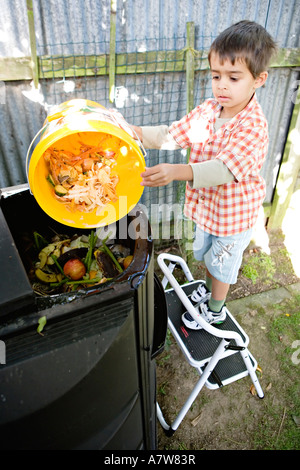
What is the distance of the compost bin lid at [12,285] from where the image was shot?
902mm

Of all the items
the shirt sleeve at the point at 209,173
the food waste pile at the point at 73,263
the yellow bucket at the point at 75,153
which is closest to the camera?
the yellow bucket at the point at 75,153

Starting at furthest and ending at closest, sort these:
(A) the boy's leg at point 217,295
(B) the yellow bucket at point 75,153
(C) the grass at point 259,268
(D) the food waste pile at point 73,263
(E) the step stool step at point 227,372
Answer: (C) the grass at point 259,268 < (A) the boy's leg at point 217,295 < (E) the step stool step at point 227,372 < (D) the food waste pile at point 73,263 < (B) the yellow bucket at point 75,153

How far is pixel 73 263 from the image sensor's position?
4.84ft

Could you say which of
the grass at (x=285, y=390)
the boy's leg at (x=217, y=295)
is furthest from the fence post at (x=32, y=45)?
the grass at (x=285, y=390)

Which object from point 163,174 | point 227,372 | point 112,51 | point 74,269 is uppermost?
point 112,51

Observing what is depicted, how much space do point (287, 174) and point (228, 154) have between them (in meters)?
2.28

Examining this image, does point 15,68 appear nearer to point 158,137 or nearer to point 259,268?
point 158,137

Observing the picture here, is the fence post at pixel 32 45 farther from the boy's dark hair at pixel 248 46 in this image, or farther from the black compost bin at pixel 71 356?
the black compost bin at pixel 71 356

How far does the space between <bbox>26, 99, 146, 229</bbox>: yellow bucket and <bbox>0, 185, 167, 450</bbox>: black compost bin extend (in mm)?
289

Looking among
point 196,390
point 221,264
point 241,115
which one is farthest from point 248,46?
point 196,390

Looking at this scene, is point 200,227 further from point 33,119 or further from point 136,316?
point 33,119

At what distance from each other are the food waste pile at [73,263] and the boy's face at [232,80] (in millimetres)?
952
